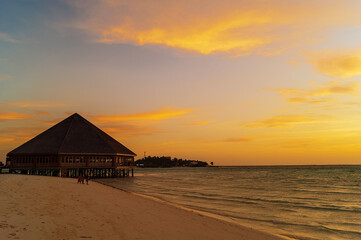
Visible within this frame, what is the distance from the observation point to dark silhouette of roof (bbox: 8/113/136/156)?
54031 mm

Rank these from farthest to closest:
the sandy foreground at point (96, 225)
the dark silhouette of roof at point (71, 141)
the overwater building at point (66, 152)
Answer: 1. the dark silhouette of roof at point (71, 141)
2. the overwater building at point (66, 152)
3. the sandy foreground at point (96, 225)

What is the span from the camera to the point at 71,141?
184ft

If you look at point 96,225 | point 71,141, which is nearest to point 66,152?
point 71,141

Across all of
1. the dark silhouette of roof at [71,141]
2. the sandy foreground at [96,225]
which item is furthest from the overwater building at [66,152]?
the sandy foreground at [96,225]

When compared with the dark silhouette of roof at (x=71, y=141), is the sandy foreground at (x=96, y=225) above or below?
below

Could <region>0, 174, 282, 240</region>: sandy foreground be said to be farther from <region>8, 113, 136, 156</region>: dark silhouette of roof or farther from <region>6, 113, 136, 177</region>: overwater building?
<region>8, 113, 136, 156</region>: dark silhouette of roof

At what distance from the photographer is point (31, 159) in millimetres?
54125

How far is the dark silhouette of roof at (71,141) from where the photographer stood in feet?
177

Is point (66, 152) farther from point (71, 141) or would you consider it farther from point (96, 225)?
point (96, 225)

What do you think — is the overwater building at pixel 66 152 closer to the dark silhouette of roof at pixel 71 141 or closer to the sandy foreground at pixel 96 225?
the dark silhouette of roof at pixel 71 141

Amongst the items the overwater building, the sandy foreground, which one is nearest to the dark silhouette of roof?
the overwater building

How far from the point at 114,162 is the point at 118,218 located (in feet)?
161

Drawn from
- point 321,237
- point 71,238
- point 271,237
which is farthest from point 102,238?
point 321,237

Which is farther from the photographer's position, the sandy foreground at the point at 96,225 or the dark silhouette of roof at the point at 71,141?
the dark silhouette of roof at the point at 71,141
